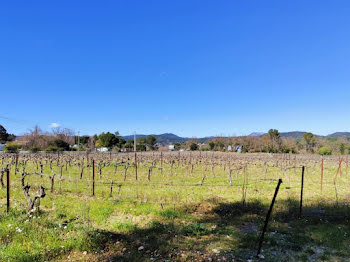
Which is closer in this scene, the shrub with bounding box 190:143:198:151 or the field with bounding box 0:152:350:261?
the field with bounding box 0:152:350:261

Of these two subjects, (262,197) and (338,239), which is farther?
(262,197)

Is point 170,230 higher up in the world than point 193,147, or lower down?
lower down

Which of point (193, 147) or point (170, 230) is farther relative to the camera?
point (193, 147)

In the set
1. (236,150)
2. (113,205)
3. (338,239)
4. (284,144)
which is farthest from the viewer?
(236,150)

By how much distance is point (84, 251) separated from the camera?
4.43 m

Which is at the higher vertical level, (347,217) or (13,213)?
(13,213)

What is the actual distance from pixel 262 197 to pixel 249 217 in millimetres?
3300

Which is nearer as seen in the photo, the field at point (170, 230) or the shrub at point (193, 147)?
the field at point (170, 230)

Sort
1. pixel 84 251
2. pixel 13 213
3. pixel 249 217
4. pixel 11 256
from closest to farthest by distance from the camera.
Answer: pixel 11 256
pixel 84 251
pixel 13 213
pixel 249 217

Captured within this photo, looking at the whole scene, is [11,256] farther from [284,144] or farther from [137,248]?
[284,144]

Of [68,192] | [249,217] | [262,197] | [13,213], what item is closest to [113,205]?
[13,213]

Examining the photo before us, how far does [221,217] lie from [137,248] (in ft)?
11.1

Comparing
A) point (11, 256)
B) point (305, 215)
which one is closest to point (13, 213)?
point (11, 256)

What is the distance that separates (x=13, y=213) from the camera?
6168 millimetres
